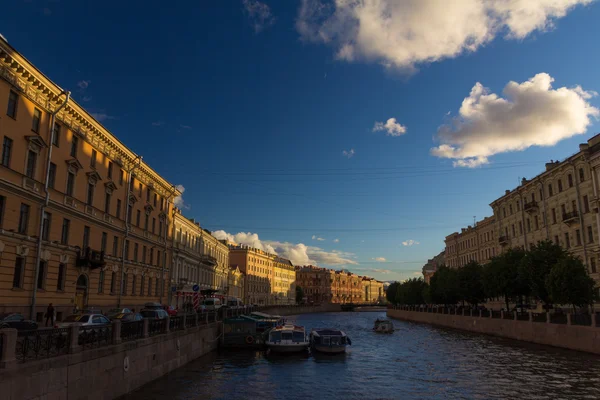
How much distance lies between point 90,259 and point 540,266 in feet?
123

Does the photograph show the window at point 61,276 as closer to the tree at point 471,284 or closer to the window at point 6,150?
the window at point 6,150

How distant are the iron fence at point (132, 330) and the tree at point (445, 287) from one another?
170 ft

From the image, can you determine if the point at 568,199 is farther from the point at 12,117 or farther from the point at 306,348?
the point at 12,117

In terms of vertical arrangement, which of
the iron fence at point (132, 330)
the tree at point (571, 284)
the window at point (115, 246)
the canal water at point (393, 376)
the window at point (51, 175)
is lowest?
the canal water at point (393, 376)

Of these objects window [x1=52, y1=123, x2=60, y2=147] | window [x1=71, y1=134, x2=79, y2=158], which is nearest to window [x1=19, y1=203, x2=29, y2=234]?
window [x1=52, y1=123, x2=60, y2=147]

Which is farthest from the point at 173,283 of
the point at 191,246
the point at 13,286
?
the point at 13,286

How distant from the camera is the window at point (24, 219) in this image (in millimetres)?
27731

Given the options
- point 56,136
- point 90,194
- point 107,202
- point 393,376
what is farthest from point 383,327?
point 56,136

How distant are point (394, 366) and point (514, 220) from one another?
44.5 meters

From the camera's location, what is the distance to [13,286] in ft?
88.5

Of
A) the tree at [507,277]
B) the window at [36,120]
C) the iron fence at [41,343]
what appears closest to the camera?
the iron fence at [41,343]

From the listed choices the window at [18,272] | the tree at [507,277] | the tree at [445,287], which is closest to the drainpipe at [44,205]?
the window at [18,272]

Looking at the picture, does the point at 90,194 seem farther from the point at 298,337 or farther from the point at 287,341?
the point at 298,337

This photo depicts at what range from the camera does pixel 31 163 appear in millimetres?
28984
